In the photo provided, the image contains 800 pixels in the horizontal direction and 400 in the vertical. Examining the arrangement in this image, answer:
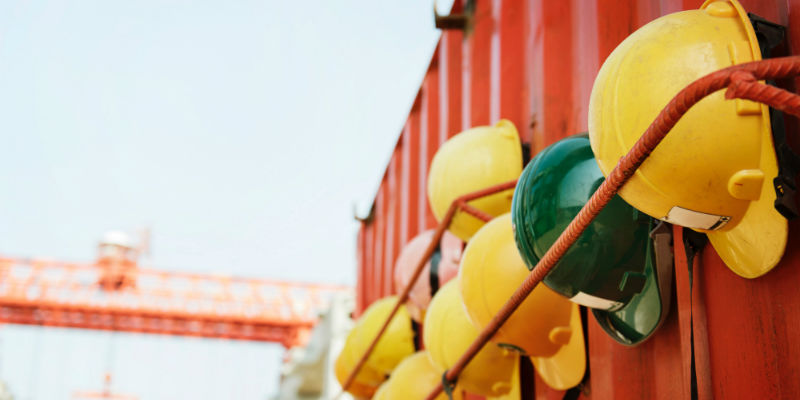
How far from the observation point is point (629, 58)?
166cm

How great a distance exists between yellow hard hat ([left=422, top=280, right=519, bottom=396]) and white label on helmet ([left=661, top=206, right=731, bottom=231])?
1.29 m

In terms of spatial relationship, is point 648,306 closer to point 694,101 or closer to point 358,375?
point 694,101

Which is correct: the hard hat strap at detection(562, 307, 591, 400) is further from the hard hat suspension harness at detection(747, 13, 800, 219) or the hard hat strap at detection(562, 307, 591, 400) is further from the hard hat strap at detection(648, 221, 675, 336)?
the hard hat suspension harness at detection(747, 13, 800, 219)

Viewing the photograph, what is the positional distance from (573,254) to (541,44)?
1406mm

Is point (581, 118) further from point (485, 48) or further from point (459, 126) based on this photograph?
point (459, 126)

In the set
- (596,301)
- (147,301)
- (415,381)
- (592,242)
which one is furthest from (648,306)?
(147,301)

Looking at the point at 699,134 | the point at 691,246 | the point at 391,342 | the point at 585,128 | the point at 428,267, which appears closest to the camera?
the point at 699,134

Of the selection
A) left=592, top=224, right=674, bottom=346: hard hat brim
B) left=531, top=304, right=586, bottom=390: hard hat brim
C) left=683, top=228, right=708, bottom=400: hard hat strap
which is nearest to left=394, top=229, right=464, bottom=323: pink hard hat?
left=531, top=304, right=586, bottom=390: hard hat brim

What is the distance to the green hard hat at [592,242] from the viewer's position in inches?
81.7

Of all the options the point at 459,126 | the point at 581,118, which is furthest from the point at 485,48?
the point at 581,118

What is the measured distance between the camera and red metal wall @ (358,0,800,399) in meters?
1.72

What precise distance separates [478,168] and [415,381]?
44.0 inches

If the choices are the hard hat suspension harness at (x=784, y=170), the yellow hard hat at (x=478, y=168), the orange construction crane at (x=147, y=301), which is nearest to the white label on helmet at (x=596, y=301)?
the hard hat suspension harness at (x=784, y=170)

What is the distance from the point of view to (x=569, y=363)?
8.70 feet
